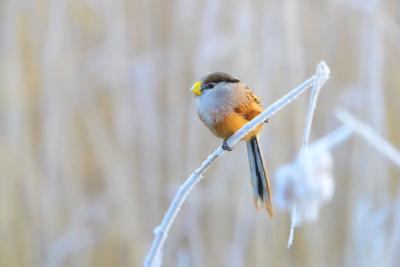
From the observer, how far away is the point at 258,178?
0.76 metres

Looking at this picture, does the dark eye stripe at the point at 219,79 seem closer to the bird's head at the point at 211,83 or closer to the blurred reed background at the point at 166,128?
the bird's head at the point at 211,83

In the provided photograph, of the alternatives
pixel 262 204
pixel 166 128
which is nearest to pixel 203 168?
pixel 262 204

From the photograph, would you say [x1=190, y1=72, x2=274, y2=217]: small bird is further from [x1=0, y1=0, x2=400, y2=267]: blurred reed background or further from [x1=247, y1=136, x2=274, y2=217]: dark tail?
[x1=0, y1=0, x2=400, y2=267]: blurred reed background

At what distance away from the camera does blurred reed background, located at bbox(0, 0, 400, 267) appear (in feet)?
4.59

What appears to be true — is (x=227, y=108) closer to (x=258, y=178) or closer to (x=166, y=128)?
(x=258, y=178)

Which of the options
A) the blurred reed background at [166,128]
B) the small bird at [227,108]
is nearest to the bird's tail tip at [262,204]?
the small bird at [227,108]

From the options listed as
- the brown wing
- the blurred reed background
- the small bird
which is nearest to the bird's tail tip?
the small bird

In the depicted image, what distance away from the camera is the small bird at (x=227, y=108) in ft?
2.44

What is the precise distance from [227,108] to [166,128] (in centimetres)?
76

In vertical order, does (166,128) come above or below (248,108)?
below

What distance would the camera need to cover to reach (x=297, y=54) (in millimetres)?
1357

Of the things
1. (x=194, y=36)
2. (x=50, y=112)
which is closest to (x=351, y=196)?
(x=194, y=36)

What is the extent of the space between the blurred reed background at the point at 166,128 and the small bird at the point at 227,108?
0.60 meters

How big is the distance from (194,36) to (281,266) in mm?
559
